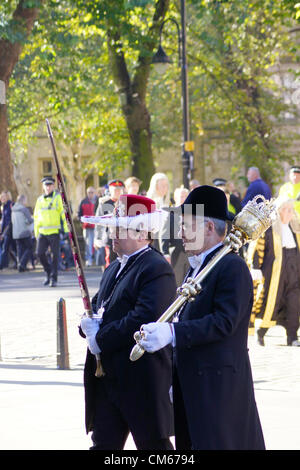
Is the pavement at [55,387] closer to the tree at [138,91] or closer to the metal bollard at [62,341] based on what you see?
the metal bollard at [62,341]

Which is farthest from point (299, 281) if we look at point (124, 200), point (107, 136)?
point (107, 136)

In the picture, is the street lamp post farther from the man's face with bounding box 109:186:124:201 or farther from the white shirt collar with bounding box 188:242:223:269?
the white shirt collar with bounding box 188:242:223:269

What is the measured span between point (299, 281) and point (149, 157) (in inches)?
608

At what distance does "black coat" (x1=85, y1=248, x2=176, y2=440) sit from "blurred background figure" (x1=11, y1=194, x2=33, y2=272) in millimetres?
19369

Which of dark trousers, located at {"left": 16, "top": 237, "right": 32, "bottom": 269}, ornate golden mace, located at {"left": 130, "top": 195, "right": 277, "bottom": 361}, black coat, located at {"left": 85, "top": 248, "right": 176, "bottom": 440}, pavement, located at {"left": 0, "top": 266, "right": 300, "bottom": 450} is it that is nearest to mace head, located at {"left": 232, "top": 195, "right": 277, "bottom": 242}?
ornate golden mace, located at {"left": 130, "top": 195, "right": 277, "bottom": 361}

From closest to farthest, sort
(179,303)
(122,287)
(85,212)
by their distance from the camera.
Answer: (179,303)
(122,287)
(85,212)

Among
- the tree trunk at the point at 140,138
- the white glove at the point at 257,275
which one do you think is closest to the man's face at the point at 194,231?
the white glove at the point at 257,275

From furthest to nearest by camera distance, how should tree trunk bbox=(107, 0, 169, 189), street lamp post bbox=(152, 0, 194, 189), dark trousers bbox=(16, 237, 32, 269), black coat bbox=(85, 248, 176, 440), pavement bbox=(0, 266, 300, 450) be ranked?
tree trunk bbox=(107, 0, 169, 189) → dark trousers bbox=(16, 237, 32, 269) → street lamp post bbox=(152, 0, 194, 189) → pavement bbox=(0, 266, 300, 450) → black coat bbox=(85, 248, 176, 440)

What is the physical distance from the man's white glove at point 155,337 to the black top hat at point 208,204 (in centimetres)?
57

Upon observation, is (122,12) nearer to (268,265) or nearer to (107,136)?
(107,136)

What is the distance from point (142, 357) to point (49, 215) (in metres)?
13.7

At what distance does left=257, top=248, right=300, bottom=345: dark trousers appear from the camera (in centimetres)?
1217

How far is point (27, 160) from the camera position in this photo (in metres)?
55.7

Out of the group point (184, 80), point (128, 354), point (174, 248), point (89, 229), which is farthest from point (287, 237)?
point (184, 80)
